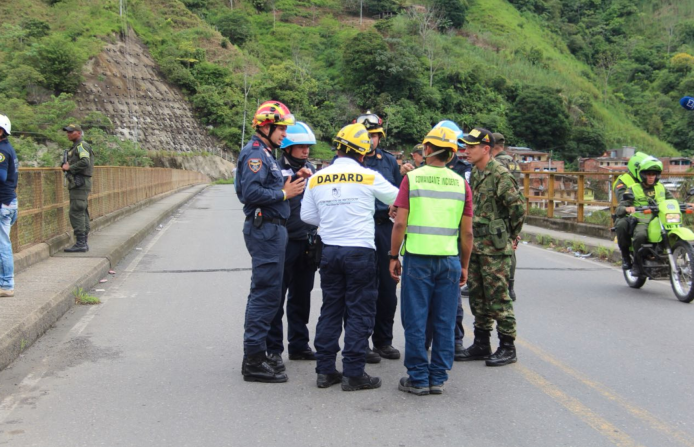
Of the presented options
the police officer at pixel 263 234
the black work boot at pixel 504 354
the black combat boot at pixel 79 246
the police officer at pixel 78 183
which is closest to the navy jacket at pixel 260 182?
the police officer at pixel 263 234

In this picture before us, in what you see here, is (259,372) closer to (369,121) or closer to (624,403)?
(369,121)

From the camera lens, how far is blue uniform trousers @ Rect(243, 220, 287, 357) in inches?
206

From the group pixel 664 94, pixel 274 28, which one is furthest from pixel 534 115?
pixel 274 28

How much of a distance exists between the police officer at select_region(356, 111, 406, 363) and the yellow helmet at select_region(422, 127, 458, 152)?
A: 830 millimetres

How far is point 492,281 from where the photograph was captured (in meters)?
5.71

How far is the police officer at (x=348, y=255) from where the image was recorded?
5.03 m

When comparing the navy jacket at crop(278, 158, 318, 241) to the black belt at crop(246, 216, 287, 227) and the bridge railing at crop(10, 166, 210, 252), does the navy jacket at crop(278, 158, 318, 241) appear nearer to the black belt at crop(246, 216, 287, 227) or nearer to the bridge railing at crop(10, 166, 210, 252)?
the black belt at crop(246, 216, 287, 227)

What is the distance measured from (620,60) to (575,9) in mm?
29590

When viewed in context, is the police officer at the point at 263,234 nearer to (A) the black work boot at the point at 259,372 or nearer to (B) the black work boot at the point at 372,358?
(A) the black work boot at the point at 259,372

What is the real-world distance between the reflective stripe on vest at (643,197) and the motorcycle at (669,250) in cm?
8

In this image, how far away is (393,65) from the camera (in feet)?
322

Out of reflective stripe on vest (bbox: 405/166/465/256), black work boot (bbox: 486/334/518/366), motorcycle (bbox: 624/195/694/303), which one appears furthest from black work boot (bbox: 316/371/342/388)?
motorcycle (bbox: 624/195/694/303)

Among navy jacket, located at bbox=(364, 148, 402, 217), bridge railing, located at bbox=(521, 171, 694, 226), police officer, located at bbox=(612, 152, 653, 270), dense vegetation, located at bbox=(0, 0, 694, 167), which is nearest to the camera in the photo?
navy jacket, located at bbox=(364, 148, 402, 217)

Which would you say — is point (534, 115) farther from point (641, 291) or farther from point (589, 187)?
point (641, 291)
